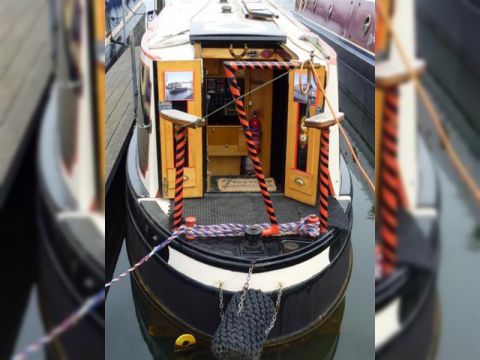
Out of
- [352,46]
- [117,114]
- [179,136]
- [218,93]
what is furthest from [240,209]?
[352,46]

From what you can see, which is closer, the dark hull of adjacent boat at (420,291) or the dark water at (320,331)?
the dark hull of adjacent boat at (420,291)

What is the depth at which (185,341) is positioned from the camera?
494 cm

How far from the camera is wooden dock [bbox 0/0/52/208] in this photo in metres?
0.56

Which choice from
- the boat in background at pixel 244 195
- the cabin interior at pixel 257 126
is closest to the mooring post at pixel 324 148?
the boat in background at pixel 244 195

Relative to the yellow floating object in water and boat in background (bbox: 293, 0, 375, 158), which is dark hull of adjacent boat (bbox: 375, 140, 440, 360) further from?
boat in background (bbox: 293, 0, 375, 158)

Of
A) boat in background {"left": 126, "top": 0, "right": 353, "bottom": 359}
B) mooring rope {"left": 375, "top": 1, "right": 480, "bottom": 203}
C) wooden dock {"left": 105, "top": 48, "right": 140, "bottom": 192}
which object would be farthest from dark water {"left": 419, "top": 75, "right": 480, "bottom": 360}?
wooden dock {"left": 105, "top": 48, "right": 140, "bottom": 192}

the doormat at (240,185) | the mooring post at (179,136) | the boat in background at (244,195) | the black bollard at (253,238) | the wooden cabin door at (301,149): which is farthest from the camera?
the doormat at (240,185)

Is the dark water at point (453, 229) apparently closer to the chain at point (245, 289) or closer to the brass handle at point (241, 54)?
the chain at point (245, 289)

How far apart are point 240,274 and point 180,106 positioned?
191cm

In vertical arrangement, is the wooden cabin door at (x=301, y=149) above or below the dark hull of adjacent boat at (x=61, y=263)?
below

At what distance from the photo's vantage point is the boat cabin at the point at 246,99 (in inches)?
210

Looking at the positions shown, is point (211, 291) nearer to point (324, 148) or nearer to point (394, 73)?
point (324, 148)

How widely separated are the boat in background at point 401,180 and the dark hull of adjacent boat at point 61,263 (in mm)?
313

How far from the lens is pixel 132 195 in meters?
5.86
